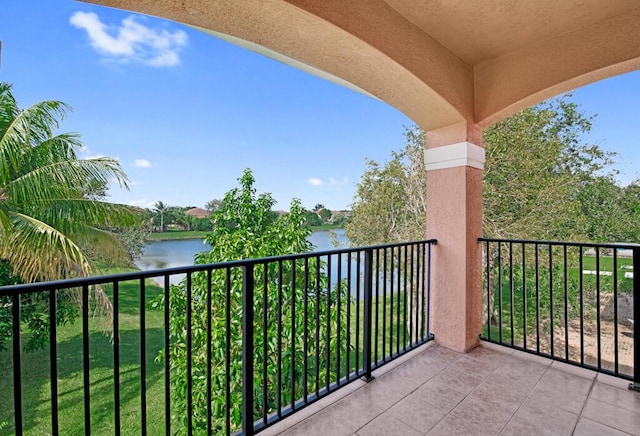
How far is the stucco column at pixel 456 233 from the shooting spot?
Result: 8.80ft

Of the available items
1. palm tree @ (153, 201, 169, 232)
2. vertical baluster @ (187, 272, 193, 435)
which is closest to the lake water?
palm tree @ (153, 201, 169, 232)

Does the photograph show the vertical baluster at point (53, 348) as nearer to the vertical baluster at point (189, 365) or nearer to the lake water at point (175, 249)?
the vertical baluster at point (189, 365)

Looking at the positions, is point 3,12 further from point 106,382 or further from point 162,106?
point 106,382

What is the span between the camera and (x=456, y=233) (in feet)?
8.93

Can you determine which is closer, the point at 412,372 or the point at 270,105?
the point at 412,372

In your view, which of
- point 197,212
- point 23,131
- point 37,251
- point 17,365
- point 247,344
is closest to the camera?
point 17,365

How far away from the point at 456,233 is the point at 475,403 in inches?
50.4

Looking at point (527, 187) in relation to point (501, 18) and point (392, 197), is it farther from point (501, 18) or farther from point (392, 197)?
point (501, 18)

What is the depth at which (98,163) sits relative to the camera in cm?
563

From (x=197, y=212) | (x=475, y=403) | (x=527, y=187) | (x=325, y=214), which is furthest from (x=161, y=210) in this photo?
(x=475, y=403)

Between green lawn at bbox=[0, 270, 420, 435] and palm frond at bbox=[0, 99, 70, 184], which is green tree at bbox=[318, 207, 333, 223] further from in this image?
palm frond at bbox=[0, 99, 70, 184]

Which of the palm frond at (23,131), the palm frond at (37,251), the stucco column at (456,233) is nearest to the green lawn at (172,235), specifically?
the palm frond at (37,251)

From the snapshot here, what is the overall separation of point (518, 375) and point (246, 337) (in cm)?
196

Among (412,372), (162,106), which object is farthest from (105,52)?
(412,372)
